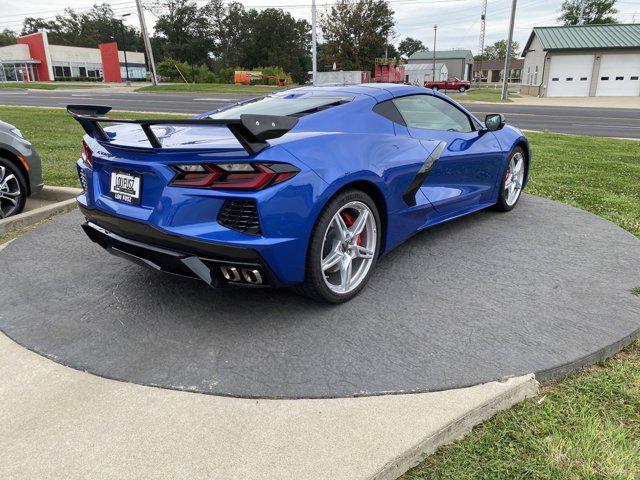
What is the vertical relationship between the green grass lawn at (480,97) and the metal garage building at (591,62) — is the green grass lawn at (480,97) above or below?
below

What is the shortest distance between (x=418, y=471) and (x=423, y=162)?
2.32m

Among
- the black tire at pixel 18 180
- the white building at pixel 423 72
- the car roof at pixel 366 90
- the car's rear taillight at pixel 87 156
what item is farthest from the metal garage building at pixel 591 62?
the car's rear taillight at pixel 87 156

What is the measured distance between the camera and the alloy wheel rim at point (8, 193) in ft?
16.2

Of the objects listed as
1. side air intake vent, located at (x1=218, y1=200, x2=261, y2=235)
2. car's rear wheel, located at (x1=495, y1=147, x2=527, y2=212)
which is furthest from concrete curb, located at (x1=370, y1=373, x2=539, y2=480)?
car's rear wheel, located at (x1=495, y1=147, x2=527, y2=212)

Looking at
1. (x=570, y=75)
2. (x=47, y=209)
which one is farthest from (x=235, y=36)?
(x=47, y=209)

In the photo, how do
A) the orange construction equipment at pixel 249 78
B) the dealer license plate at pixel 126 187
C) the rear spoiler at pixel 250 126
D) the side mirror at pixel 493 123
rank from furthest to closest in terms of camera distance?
1. the orange construction equipment at pixel 249 78
2. the side mirror at pixel 493 123
3. the dealer license plate at pixel 126 187
4. the rear spoiler at pixel 250 126

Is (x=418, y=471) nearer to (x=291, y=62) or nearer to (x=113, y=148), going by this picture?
(x=113, y=148)

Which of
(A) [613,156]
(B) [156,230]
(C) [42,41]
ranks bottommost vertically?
(A) [613,156]

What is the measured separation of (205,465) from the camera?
197cm

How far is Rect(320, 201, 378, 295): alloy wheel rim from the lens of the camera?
10.4 feet

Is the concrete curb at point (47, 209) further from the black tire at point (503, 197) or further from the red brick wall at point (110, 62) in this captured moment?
the red brick wall at point (110, 62)

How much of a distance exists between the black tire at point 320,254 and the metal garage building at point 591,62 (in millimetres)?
42644

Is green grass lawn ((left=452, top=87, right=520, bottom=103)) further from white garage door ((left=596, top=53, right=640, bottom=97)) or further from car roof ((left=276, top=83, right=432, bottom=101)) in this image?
car roof ((left=276, top=83, right=432, bottom=101))

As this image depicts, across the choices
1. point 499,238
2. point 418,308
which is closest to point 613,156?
point 499,238
